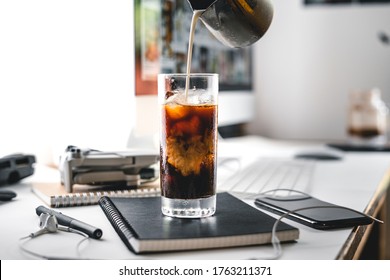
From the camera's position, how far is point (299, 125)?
2.37m

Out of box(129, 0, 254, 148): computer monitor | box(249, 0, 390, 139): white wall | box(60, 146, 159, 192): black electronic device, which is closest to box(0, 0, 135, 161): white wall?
box(129, 0, 254, 148): computer monitor

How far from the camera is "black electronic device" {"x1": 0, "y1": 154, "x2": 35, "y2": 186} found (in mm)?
1045

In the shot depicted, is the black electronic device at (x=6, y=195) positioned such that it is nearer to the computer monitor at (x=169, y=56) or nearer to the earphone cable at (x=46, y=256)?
the earphone cable at (x=46, y=256)

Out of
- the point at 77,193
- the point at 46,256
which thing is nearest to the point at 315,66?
the point at 77,193

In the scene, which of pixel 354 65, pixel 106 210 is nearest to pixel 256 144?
pixel 354 65

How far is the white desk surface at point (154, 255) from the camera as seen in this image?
64 cm

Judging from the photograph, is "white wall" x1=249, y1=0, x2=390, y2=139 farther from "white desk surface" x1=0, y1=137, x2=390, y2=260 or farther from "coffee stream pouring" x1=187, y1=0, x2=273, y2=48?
"coffee stream pouring" x1=187, y1=0, x2=273, y2=48

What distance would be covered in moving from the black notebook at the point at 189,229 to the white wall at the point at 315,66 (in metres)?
1.61

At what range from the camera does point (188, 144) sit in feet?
2.47

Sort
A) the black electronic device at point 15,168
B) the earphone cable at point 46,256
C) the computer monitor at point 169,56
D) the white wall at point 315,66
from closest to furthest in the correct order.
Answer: the earphone cable at point 46,256 → the black electronic device at point 15,168 → the computer monitor at point 169,56 → the white wall at point 315,66

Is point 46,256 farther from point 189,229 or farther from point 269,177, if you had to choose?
point 269,177

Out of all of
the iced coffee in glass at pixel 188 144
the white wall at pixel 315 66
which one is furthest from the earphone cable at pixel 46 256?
the white wall at pixel 315 66

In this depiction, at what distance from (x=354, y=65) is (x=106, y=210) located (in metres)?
1.74

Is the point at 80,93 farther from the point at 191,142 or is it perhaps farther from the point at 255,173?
the point at 191,142
